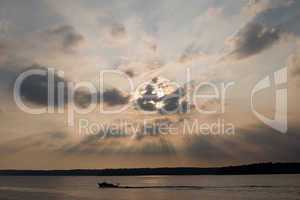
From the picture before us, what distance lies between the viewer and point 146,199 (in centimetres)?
8262

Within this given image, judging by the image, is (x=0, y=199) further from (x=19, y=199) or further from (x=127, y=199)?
(x=127, y=199)

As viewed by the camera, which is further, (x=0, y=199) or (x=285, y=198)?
(x=0, y=199)

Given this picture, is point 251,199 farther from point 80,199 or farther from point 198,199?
point 80,199

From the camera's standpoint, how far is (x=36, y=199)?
83.7 meters

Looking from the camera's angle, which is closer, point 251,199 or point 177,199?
point 251,199

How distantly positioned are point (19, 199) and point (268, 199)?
174 feet

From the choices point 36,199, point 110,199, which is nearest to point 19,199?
point 36,199

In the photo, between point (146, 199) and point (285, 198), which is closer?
point (285, 198)

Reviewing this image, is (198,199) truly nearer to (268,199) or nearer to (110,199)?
(268,199)

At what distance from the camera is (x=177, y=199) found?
80500 millimetres

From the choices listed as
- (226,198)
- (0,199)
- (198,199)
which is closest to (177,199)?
(198,199)

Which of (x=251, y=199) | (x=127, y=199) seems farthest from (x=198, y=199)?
(x=127, y=199)

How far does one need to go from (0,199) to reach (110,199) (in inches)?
922

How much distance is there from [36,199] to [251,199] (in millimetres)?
46491
